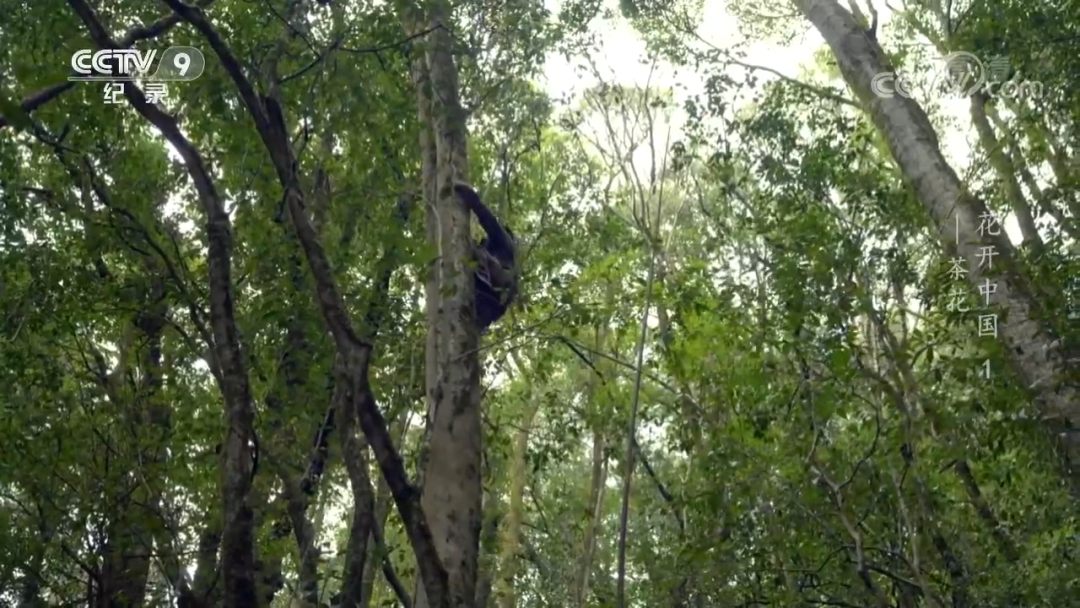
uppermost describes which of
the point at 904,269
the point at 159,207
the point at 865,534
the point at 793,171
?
the point at 793,171

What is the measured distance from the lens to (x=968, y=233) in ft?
18.0

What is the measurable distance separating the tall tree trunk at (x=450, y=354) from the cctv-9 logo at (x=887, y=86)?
3.14 metres

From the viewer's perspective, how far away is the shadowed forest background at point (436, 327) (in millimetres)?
3986

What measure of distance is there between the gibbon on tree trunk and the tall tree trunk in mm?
2346

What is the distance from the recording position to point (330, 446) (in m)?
4.55

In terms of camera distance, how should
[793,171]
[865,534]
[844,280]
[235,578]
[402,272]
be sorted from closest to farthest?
[235,578] < [844,280] < [865,534] < [402,272] < [793,171]

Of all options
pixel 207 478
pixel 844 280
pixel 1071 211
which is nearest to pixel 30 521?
pixel 207 478

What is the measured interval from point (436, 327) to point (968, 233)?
316 cm

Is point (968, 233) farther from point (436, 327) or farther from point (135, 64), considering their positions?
point (135, 64)

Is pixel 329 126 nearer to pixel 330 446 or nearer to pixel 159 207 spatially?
pixel 330 446

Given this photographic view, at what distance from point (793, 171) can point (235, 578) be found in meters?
5.54

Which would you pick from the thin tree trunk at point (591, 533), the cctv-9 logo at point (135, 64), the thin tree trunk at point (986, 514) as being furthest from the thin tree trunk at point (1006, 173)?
the thin tree trunk at point (591, 533)

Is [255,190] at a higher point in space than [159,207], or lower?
lower

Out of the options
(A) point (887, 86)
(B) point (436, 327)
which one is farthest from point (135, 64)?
(A) point (887, 86)
